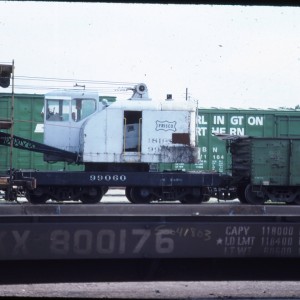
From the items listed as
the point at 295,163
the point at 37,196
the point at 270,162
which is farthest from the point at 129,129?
the point at 295,163

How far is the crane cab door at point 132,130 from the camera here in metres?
19.0

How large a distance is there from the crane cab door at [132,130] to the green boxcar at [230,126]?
24.5 feet

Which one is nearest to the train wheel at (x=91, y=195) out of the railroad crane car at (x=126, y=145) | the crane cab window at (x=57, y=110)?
the railroad crane car at (x=126, y=145)

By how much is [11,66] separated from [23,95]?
972cm

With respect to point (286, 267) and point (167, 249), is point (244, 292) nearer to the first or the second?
point (286, 267)

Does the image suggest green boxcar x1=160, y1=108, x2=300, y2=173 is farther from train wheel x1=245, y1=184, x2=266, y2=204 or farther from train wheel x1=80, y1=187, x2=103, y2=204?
train wheel x1=80, y1=187, x2=103, y2=204

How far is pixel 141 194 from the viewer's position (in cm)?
1870

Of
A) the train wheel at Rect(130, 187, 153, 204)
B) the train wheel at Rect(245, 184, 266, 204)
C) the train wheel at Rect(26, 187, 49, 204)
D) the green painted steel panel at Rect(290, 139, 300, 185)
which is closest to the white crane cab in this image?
the train wheel at Rect(130, 187, 153, 204)

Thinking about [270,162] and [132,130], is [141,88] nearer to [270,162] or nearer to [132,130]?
[132,130]

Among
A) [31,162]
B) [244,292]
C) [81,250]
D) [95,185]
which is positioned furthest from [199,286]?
[31,162]

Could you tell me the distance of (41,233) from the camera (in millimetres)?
5648

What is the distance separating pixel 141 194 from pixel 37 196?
3066 mm

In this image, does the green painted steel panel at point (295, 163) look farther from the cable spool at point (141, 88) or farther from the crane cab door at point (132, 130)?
the cable spool at point (141, 88)

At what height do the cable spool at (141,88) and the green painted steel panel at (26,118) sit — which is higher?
the cable spool at (141,88)
